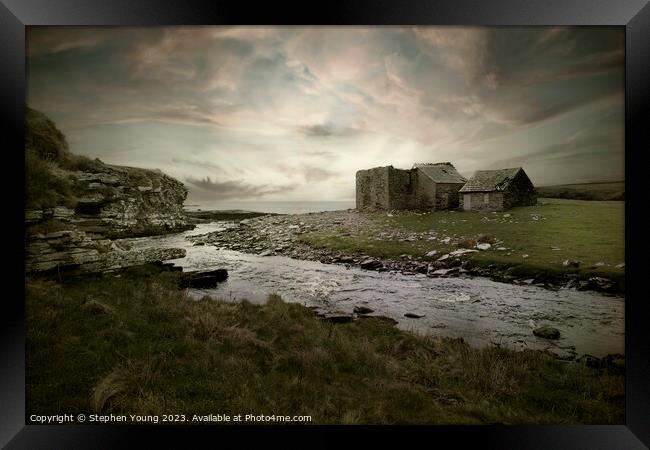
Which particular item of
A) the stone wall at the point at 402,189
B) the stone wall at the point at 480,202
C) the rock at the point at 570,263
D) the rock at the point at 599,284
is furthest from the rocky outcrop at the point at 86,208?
the rock at the point at 599,284

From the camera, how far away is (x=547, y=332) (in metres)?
4.68

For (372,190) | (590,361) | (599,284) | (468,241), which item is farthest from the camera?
(372,190)

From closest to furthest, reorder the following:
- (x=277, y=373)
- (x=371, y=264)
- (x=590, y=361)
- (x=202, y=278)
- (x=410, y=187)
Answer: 1. (x=277, y=373)
2. (x=590, y=361)
3. (x=202, y=278)
4. (x=371, y=264)
5. (x=410, y=187)

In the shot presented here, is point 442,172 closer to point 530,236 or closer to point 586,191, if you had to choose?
point 530,236

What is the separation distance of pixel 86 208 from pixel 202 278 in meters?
2.22

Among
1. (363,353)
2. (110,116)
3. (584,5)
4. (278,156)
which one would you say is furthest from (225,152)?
(584,5)

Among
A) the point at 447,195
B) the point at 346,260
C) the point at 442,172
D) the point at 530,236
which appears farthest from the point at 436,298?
the point at 442,172

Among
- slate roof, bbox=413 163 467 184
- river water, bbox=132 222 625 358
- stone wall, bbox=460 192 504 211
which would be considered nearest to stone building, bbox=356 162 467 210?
slate roof, bbox=413 163 467 184

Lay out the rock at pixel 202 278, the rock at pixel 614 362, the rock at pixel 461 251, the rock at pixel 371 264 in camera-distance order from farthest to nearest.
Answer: the rock at pixel 371 264 < the rock at pixel 202 278 < the rock at pixel 461 251 < the rock at pixel 614 362

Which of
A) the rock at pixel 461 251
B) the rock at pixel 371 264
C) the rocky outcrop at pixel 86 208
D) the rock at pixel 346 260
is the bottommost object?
the rock at pixel 371 264

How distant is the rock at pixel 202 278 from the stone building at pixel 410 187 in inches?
109

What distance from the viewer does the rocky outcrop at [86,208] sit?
4820mm

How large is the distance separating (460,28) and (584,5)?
1756 mm

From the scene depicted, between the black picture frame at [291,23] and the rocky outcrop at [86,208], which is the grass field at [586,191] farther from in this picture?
the rocky outcrop at [86,208]
